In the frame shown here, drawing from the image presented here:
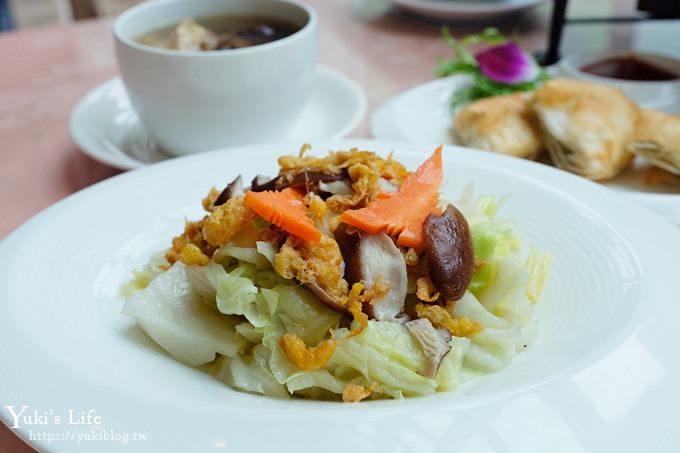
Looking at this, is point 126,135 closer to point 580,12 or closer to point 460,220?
point 460,220

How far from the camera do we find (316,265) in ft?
3.57

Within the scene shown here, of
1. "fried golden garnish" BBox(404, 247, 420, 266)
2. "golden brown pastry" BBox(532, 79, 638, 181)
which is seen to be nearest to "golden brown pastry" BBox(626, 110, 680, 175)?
"golden brown pastry" BBox(532, 79, 638, 181)

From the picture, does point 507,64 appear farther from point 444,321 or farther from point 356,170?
point 444,321

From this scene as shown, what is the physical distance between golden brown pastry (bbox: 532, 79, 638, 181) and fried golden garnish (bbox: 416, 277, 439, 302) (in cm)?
94

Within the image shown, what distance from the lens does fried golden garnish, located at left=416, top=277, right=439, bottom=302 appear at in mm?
1107

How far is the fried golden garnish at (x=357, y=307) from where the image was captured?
1061 millimetres

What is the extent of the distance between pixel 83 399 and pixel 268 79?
3.69ft

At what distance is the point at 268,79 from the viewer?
1.85m

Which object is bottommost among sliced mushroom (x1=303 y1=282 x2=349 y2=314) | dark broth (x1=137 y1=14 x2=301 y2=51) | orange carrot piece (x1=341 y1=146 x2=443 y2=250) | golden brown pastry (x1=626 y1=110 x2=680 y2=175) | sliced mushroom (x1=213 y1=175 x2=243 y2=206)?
golden brown pastry (x1=626 y1=110 x2=680 y2=175)

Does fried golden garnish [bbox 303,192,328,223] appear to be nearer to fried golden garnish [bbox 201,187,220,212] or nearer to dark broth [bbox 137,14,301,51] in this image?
fried golden garnish [bbox 201,187,220,212]

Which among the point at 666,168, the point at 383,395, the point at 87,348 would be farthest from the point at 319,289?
the point at 666,168

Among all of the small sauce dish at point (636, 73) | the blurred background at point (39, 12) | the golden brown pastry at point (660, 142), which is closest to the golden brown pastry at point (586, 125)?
the golden brown pastry at point (660, 142)

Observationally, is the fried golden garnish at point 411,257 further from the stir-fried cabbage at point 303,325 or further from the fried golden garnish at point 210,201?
the fried golden garnish at point 210,201

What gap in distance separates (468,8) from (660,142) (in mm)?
1328
